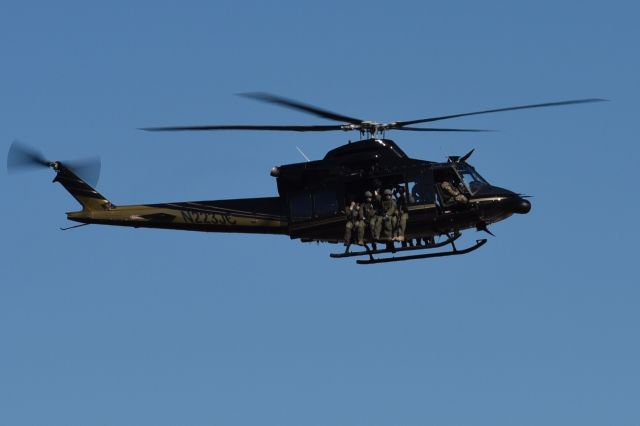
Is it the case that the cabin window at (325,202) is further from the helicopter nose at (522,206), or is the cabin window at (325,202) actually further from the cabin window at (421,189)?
the helicopter nose at (522,206)

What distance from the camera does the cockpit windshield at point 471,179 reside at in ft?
87.0

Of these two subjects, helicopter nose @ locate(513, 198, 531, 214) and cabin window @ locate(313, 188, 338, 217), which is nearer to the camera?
helicopter nose @ locate(513, 198, 531, 214)

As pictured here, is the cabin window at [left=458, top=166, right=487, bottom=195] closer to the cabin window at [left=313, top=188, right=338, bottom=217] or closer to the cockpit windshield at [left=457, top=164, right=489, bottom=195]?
the cockpit windshield at [left=457, top=164, right=489, bottom=195]

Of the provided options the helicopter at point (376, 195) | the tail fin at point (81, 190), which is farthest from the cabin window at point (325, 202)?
the tail fin at point (81, 190)

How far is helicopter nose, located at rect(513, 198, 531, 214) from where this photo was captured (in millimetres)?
26266

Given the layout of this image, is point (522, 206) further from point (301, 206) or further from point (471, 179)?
point (301, 206)

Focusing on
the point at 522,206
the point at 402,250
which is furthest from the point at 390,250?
the point at 522,206

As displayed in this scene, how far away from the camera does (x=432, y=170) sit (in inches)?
1040

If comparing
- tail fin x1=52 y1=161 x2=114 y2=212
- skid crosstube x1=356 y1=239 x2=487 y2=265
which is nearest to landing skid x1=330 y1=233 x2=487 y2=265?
skid crosstube x1=356 y1=239 x2=487 y2=265

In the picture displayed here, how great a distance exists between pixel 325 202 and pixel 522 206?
4.64 m

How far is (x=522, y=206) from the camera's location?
86.2ft

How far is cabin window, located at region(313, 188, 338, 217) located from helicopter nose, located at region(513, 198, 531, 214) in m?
4.23

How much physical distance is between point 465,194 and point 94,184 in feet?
31.3

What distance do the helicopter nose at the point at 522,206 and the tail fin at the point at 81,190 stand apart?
10107mm
